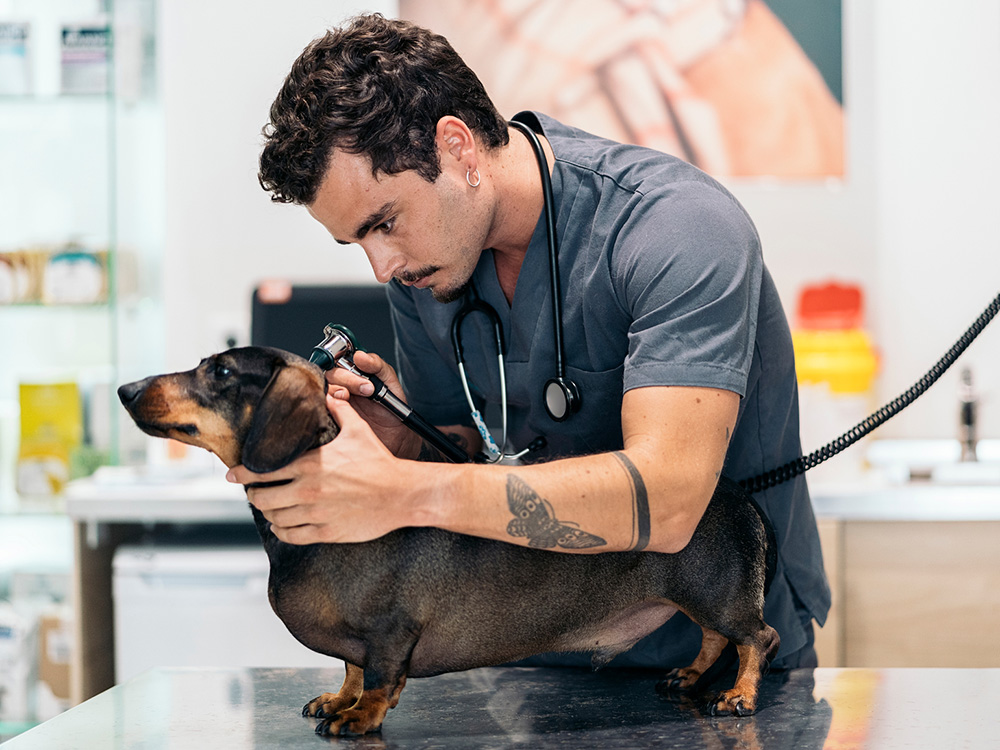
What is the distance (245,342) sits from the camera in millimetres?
2830

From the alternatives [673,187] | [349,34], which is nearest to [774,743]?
[673,187]

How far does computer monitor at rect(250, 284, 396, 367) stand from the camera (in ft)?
8.28

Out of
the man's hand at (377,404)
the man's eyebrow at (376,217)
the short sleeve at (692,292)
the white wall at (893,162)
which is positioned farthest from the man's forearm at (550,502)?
the white wall at (893,162)

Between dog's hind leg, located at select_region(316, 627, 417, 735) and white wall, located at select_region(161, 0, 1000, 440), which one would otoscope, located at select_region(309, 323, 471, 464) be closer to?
dog's hind leg, located at select_region(316, 627, 417, 735)

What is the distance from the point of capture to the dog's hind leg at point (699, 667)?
3.86 ft

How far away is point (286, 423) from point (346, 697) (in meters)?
0.36

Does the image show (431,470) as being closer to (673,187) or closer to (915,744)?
(673,187)

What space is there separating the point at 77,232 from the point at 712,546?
7.89 feet

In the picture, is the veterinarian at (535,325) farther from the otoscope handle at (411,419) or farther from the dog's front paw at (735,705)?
the dog's front paw at (735,705)

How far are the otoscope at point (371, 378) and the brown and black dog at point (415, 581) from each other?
2.6 inches

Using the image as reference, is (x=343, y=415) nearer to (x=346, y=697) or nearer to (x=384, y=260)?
(x=384, y=260)

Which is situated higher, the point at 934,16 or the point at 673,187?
the point at 934,16

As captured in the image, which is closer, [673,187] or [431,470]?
Result: [431,470]

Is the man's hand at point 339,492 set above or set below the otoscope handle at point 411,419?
below
